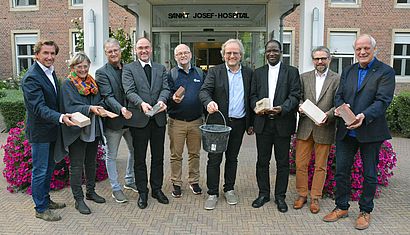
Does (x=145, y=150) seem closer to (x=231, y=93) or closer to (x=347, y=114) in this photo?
(x=231, y=93)

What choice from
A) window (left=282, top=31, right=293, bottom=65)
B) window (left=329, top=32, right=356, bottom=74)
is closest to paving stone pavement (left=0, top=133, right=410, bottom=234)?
window (left=282, top=31, right=293, bottom=65)

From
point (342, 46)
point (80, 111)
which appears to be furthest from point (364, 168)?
point (342, 46)

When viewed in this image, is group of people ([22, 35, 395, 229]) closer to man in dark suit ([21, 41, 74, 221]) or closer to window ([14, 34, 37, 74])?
man in dark suit ([21, 41, 74, 221])

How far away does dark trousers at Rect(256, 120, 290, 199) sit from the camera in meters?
4.57

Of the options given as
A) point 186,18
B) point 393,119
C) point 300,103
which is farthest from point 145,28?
point 300,103

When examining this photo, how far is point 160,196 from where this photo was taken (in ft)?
16.1

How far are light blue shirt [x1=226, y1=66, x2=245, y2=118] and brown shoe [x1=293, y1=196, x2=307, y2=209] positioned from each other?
134cm

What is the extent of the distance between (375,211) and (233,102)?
7.54ft

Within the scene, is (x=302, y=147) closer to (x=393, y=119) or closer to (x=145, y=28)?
(x=393, y=119)

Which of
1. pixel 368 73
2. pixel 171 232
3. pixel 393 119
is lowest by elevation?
pixel 171 232

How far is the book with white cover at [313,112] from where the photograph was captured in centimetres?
412

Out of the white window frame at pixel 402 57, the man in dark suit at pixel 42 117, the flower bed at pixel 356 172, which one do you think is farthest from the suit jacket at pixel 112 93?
the white window frame at pixel 402 57

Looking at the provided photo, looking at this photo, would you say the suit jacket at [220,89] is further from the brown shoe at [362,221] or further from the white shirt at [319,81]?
→ the brown shoe at [362,221]

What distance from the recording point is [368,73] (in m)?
A: 3.98
